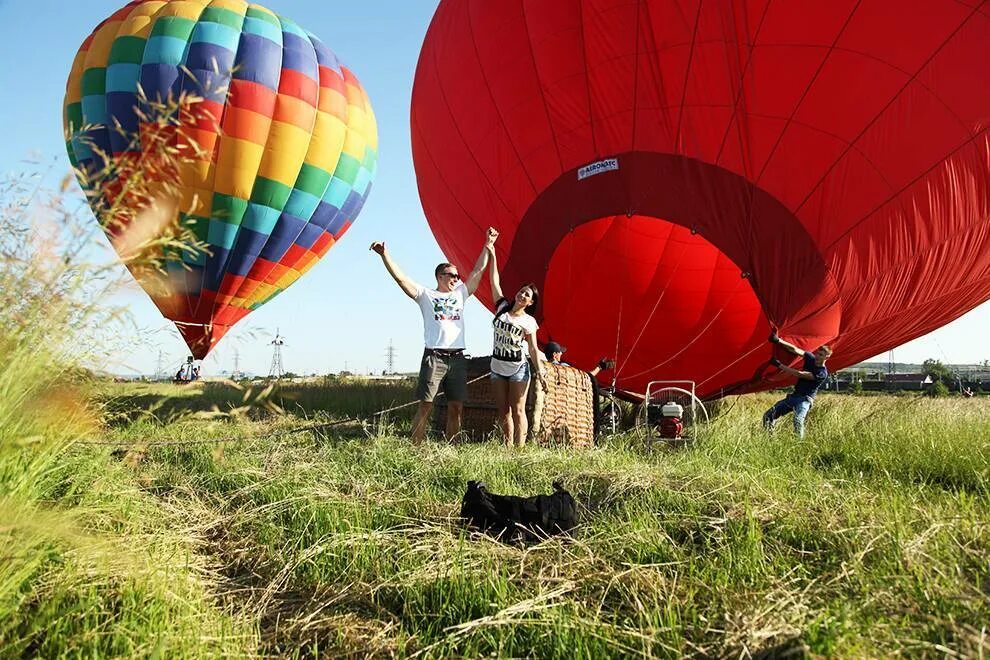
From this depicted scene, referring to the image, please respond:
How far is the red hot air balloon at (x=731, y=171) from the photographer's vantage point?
19.0 feet

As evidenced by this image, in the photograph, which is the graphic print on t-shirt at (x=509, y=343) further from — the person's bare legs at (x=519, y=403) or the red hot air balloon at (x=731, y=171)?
the red hot air balloon at (x=731, y=171)

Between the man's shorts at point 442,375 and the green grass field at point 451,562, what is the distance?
154 cm

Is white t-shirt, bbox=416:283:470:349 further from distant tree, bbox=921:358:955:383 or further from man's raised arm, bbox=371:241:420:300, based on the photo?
distant tree, bbox=921:358:955:383

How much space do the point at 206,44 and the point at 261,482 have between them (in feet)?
42.1

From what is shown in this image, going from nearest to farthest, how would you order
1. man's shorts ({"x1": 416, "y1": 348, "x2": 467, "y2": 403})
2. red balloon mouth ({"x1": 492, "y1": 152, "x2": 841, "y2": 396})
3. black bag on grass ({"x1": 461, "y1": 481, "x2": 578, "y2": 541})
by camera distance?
black bag on grass ({"x1": 461, "y1": 481, "x2": 578, "y2": 541}) → man's shorts ({"x1": 416, "y1": 348, "x2": 467, "y2": 403}) → red balloon mouth ({"x1": 492, "y1": 152, "x2": 841, "y2": 396})

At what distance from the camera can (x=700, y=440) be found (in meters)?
5.05

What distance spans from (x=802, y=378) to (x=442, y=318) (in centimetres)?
399

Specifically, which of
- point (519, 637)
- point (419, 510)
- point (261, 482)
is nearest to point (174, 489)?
point (261, 482)

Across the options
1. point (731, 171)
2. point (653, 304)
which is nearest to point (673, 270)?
point (653, 304)

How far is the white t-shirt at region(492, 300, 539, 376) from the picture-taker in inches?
209

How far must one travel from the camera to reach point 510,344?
5328 mm

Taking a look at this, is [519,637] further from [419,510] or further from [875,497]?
[875,497]

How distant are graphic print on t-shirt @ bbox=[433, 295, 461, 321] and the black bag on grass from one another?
108 inches

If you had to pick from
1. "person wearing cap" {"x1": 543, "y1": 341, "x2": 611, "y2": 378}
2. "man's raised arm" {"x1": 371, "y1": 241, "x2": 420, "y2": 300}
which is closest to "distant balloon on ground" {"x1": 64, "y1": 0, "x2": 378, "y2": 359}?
"person wearing cap" {"x1": 543, "y1": 341, "x2": 611, "y2": 378}
